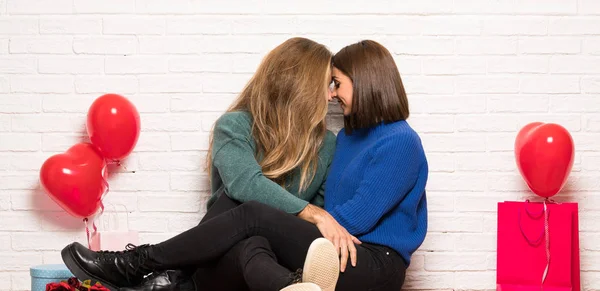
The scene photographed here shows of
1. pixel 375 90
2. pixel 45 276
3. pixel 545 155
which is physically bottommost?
pixel 45 276

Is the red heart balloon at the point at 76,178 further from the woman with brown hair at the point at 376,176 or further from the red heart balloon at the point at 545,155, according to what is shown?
the red heart balloon at the point at 545,155

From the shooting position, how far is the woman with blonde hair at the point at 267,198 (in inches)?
86.2

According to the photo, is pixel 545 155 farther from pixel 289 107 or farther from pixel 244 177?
pixel 244 177

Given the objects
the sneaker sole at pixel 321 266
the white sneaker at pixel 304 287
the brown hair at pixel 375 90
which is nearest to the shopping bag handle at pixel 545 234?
the brown hair at pixel 375 90

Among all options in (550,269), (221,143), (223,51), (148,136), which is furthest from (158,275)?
(550,269)

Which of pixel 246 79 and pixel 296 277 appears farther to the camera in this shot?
pixel 246 79

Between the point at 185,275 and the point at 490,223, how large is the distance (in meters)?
1.25

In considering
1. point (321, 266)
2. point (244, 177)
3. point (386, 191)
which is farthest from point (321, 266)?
point (244, 177)

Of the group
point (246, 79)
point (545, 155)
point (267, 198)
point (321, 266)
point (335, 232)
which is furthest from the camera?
point (246, 79)

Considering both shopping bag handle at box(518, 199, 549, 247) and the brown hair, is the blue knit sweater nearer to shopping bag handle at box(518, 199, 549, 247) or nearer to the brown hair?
the brown hair

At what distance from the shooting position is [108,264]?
7.66ft

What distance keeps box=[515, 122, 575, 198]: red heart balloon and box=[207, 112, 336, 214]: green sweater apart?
0.68m

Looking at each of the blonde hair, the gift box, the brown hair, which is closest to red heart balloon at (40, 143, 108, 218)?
the gift box

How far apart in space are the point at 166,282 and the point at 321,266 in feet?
1.99
